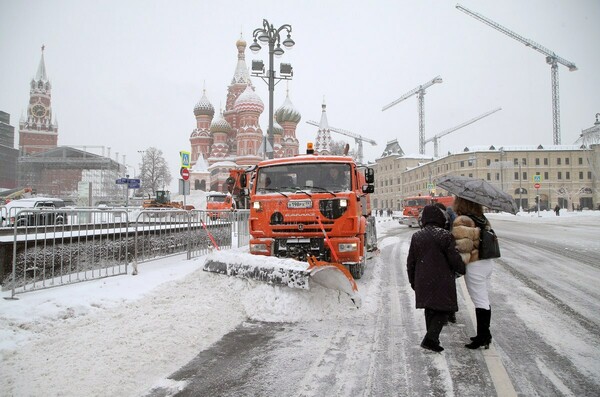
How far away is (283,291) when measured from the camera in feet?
19.2

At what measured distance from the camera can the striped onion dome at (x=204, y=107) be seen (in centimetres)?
7225

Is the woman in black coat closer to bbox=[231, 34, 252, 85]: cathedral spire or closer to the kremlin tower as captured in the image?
bbox=[231, 34, 252, 85]: cathedral spire

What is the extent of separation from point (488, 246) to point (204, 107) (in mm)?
72771

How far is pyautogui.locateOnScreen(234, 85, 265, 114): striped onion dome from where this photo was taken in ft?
206

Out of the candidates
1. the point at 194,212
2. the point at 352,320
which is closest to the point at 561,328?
the point at 352,320

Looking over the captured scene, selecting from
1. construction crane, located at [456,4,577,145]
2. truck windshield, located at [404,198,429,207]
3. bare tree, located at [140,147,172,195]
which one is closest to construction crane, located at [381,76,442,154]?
construction crane, located at [456,4,577,145]

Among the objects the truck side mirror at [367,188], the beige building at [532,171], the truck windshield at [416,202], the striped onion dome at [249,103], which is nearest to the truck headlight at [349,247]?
the truck side mirror at [367,188]

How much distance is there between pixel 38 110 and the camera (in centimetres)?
10056

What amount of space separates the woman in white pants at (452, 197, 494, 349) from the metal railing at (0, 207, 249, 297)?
5973mm

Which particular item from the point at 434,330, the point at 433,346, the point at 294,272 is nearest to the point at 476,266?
the point at 434,330

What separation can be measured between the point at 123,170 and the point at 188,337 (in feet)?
198

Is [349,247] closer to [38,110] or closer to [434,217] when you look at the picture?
[434,217]

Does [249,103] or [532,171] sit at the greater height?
[249,103]

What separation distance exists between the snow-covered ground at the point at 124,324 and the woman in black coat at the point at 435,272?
1670 millimetres
